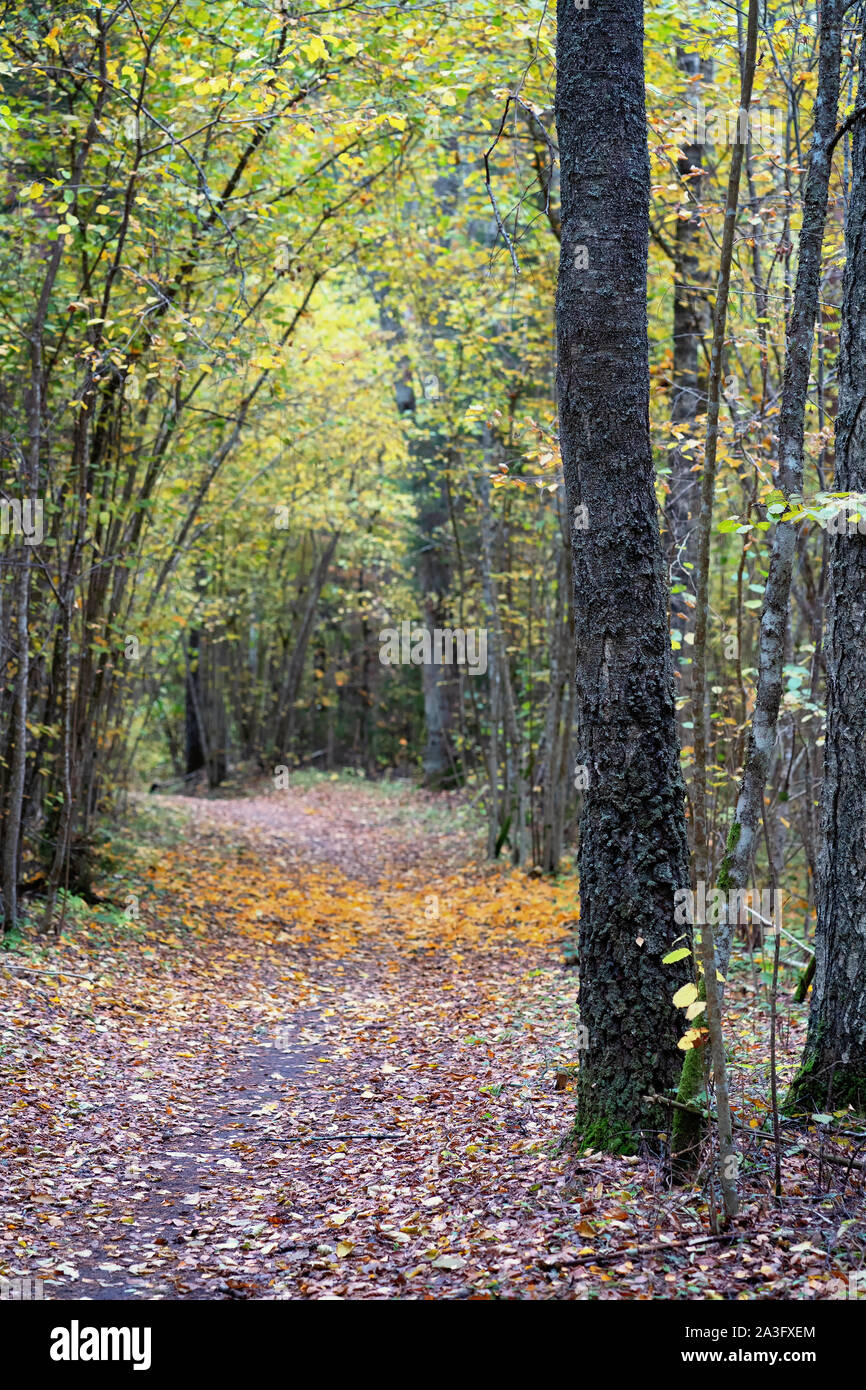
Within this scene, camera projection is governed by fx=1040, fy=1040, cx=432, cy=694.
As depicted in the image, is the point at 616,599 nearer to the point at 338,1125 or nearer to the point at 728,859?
the point at 728,859

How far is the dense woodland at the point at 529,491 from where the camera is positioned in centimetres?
375

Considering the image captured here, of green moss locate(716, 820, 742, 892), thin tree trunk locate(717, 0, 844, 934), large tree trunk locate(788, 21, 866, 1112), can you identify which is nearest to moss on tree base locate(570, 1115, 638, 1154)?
large tree trunk locate(788, 21, 866, 1112)

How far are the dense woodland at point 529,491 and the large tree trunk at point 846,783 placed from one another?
17 millimetres

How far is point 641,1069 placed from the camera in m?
3.79

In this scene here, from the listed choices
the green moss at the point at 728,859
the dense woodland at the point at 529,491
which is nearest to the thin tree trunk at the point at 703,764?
the dense woodland at the point at 529,491

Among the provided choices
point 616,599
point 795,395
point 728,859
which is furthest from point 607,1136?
point 795,395

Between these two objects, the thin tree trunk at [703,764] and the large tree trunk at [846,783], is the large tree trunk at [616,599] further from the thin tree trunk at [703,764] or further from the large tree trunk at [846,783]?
the large tree trunk at [846,783]

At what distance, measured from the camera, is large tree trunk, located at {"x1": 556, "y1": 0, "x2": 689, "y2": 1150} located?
12.4ft

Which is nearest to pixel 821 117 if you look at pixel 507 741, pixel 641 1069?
pixel 641 1069

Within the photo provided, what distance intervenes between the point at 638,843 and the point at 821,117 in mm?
2820

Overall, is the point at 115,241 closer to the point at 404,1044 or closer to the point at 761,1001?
the point at 404,1044

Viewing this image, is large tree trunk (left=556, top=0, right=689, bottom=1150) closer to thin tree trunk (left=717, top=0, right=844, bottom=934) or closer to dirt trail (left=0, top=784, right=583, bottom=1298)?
thin tree trunk (left=717, top=0, right=844, bottom=934)

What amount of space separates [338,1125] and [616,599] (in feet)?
9.84

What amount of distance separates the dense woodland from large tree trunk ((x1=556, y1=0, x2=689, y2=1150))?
1 centimetres
